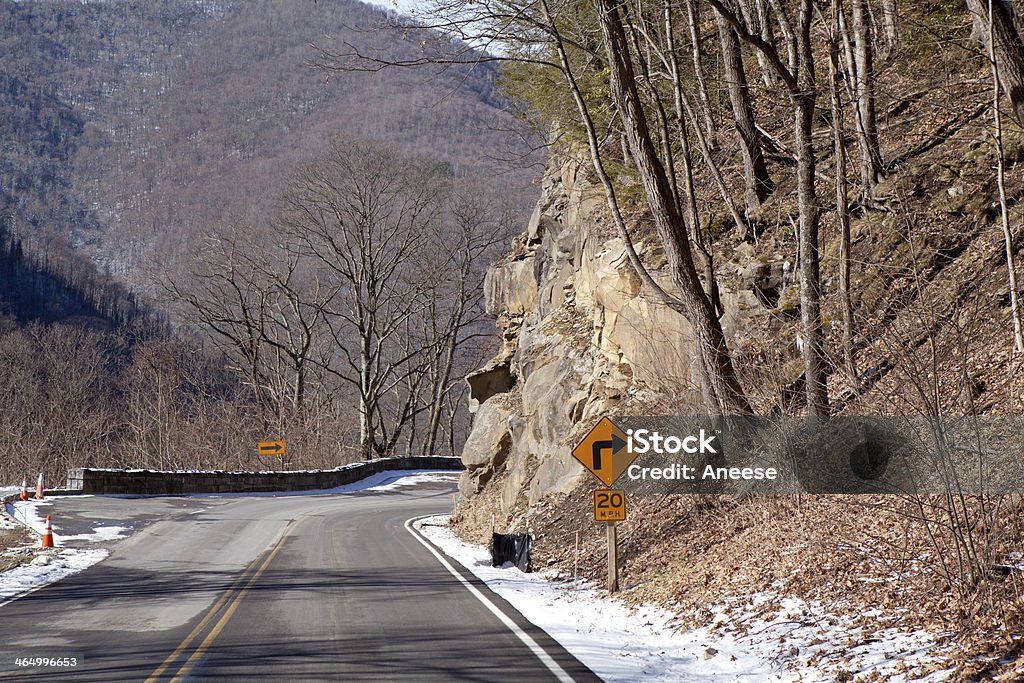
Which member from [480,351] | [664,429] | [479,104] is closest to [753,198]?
[664,429]

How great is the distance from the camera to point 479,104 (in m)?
86.6

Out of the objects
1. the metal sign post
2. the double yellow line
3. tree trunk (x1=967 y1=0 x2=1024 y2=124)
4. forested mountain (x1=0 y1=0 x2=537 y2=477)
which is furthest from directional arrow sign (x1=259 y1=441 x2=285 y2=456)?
tree trunk (x1=967 y1=0 x2=1024 y2=124)

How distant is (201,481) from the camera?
34.7 meters

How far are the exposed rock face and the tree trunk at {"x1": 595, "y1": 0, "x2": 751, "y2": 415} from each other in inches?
71.7

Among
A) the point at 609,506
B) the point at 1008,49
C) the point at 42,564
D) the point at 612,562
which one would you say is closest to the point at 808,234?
the point at 1008,49

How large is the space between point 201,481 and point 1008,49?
32.6 m

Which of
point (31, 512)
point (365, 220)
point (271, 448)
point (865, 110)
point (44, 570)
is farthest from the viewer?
point (365, 220)

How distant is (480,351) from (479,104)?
31396mm

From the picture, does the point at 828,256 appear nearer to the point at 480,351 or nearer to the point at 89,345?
the point at 480,351

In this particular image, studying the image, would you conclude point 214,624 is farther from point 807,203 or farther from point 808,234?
point 807,203

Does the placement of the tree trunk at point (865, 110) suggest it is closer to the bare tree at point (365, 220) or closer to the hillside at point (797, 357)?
the hillside at point (797, 357)

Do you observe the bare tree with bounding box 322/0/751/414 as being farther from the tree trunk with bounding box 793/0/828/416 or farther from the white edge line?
the white edge line

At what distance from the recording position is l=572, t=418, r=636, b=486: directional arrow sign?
12.2 m

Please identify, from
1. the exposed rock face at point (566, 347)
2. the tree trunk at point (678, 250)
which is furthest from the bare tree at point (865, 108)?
the tree trunk at point (678, 250)
